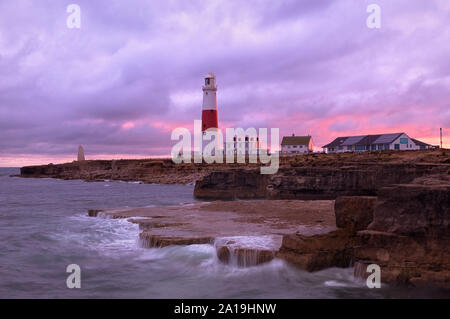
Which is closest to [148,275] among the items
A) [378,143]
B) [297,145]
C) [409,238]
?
[409,238]

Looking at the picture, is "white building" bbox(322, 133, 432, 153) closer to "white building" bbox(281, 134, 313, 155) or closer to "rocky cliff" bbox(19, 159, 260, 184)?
"white building" bbox(281, 134, 313, 155)

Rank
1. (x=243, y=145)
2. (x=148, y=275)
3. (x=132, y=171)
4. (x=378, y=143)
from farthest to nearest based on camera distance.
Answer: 1. (x=243, y=145)
2. (x=132, y=171)
3. (x=378, y=143)
4. (x=148, y=275)

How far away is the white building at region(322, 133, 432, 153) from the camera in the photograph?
66000 mm

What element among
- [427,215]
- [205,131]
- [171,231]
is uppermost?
[205,131]

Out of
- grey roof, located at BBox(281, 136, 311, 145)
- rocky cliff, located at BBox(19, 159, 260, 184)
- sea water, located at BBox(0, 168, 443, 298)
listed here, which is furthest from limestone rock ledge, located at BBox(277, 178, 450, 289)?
grey roof, located at BBox(281, 136, 311, 145)

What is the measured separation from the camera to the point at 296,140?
3305 inches

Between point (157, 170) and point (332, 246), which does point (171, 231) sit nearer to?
point (332, 246)

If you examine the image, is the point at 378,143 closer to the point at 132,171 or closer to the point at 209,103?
the point at 209,103

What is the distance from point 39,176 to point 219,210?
272 ft

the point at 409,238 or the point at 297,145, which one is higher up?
the point at 297,145

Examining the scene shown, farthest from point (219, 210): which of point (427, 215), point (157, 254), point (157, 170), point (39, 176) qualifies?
point (39, 176)

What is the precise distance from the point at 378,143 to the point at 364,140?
409 cm

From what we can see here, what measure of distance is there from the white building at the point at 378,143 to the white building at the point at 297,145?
5.74 metres
